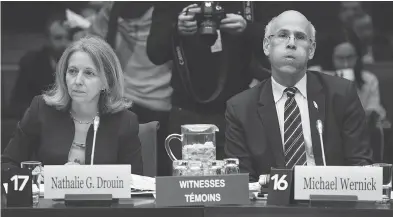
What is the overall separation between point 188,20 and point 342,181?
2055mm

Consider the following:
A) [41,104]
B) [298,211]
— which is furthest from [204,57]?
[298,211]

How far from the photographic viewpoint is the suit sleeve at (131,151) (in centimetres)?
300

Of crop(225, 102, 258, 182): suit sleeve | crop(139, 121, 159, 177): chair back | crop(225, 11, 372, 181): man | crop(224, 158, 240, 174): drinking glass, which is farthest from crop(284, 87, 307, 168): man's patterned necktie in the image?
crop(139, 121, 159, 177): chair back

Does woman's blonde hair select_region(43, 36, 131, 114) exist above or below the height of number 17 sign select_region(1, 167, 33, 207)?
above

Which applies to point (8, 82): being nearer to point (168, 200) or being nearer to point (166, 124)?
point (166, 124)

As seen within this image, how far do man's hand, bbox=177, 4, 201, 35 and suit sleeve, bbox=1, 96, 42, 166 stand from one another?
125 centimetres

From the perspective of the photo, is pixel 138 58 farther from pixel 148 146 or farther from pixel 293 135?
pixel 293 135

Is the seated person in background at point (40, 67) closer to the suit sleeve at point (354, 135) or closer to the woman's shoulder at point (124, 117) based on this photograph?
the woman's shoulder at point (124, 117)

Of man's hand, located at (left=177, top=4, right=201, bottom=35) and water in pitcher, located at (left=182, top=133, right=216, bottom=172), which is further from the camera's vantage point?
man's hand, located at (left=177, top=4, right=201, bottom=35)

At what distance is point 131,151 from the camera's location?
3.00 meters

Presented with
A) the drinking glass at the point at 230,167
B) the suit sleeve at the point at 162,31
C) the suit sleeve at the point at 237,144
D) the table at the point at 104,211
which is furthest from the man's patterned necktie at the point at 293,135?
the suit sleeve at the point at 162,31

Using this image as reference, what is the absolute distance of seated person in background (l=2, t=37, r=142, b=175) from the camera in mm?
2928

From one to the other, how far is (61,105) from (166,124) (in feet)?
3.83

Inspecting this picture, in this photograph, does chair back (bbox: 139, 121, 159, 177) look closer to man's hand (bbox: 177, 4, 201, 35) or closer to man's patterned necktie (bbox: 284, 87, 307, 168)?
man's patterned necktie (bbox: 284, 87, 307, 168)
